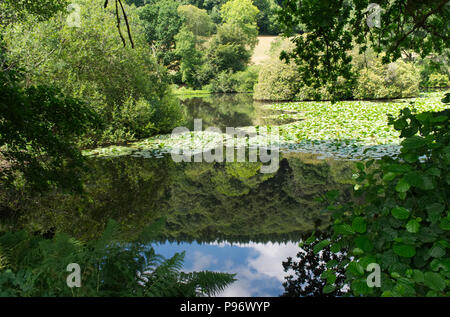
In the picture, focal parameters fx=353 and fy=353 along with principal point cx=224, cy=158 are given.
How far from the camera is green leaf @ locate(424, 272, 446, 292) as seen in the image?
1.92 m

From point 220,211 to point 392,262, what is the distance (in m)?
4.36

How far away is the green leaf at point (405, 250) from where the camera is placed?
7.08 feet

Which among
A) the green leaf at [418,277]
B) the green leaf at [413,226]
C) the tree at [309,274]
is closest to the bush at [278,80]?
the tree at [309,274]

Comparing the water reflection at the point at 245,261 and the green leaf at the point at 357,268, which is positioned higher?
the green leaf at the point at 357,268

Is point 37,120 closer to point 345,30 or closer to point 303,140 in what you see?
point 345,30

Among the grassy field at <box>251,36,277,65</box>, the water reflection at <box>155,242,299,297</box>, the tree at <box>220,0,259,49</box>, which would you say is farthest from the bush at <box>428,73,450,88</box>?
the water reflection at <box>155,242,299,297</box>

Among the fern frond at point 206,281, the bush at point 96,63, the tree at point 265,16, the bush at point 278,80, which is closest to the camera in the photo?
the fern frond at point 206,281

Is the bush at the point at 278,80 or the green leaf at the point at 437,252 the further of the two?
the bush at the point at 278,80

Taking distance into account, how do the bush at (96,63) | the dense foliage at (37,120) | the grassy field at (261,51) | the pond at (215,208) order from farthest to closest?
1. the grassy field at (261,51)
2. the bush at (96,63)
3. the pond at (215,208)
4. the dense foliage at (37,120)

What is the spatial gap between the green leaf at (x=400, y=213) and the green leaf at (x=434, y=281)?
38 centimetres

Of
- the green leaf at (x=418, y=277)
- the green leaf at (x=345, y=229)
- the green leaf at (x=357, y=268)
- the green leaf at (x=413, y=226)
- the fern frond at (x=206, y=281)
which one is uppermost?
the green leaf at (x=413, y=226)

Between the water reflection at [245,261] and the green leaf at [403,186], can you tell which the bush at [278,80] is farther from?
the green leaf at [403,186]

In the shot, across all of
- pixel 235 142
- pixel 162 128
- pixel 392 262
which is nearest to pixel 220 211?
pixel 392 262

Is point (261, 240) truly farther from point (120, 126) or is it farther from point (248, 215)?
point (120, 126)
